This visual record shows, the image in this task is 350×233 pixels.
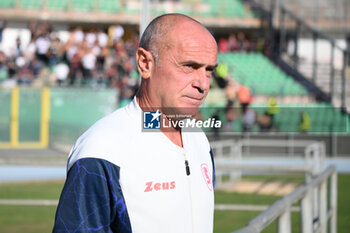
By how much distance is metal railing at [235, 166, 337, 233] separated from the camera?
8.56ft

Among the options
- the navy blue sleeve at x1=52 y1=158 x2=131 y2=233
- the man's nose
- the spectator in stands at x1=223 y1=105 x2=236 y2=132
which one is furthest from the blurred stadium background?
the navy blue sleeve at x1=52 y1=158 x2=131 y2=233

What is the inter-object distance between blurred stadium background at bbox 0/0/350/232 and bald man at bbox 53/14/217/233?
293 inches

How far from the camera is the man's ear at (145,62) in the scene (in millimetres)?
2016

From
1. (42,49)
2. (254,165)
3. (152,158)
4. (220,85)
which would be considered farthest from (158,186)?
(42,49)

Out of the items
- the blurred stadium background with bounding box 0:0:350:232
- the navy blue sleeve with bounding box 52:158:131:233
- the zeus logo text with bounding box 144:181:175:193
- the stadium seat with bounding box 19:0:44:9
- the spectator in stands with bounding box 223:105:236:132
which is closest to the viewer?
the navy blue sleeve with bounding box 52:158:131:233

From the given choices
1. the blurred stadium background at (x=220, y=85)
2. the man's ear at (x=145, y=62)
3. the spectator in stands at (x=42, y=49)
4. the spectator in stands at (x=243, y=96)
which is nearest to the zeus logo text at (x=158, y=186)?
the man's ear at (x=145, y=62)

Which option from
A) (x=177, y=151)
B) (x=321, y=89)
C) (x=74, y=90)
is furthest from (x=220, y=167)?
(x=321, y=89)

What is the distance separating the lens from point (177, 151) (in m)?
2.10

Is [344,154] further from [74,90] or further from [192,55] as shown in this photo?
[192,55]

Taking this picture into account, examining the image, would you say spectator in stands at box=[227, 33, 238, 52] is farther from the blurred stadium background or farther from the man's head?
the man's head

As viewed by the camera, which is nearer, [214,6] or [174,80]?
[174,80]

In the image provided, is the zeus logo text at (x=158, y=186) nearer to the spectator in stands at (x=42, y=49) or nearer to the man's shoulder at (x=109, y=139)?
the man's shoulder at (x=109, y=139)

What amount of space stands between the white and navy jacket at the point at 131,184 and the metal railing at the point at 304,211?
288 millimetres

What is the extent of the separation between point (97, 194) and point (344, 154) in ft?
65.7
